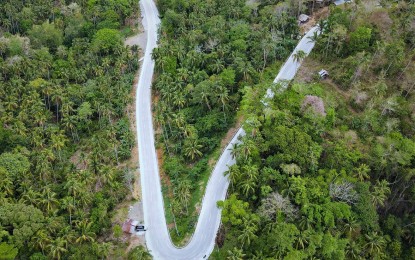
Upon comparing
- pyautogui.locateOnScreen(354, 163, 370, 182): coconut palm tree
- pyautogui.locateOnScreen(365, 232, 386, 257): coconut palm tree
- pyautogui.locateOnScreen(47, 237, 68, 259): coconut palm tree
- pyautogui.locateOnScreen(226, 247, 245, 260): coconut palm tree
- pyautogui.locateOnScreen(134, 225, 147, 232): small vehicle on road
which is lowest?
pyautogui.locateOnScreen(365, 232, 386, 257): coconut palm tree

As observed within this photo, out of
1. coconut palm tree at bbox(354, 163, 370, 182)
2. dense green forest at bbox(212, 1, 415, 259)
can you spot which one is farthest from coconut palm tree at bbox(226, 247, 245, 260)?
coconut palm tree at bbox(354, 163, 370, 182)

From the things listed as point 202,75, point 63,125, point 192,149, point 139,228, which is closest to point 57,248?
point 139,228

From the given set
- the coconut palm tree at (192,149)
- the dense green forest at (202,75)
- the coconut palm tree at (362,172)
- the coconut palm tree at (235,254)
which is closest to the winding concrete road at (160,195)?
the dense green forest at (202,75)

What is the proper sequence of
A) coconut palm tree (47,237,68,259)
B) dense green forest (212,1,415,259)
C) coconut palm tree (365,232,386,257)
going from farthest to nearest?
coconut palm tree (47,237,68,259) → coconut palm tree (365,232,386,257) → dense green forest (212,1,415,259)

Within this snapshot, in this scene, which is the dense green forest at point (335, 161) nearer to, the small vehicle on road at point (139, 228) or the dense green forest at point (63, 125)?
the small vehicle on road at point (139, 228)

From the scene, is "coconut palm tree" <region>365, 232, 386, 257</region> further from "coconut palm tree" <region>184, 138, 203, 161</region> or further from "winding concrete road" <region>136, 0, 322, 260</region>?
"coconut palm tree" <region>184, 138, 203, 161</region>

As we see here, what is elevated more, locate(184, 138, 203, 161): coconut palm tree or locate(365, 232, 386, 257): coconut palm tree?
A: locate(184, 138, 203, 161): coconut palm tree

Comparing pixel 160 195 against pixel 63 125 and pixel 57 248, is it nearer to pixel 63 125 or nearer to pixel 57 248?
pixel 57 248
